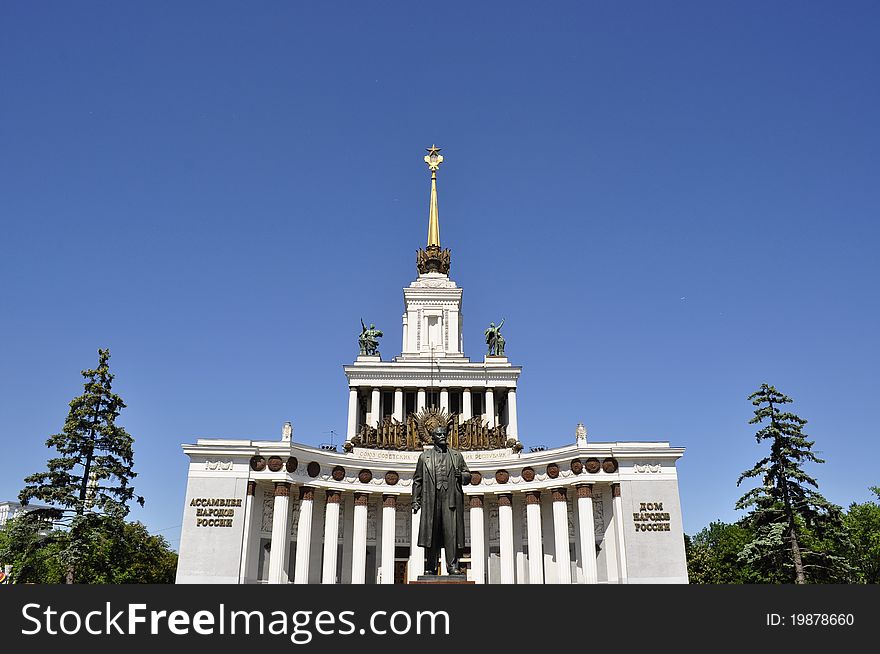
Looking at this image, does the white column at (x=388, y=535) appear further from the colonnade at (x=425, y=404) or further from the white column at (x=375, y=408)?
the white column at (x=375, y=408)

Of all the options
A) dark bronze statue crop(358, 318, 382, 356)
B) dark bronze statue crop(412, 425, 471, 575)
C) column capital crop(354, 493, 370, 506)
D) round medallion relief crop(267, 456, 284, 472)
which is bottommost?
dark bronze statue crop(412, 425, 471, 575)

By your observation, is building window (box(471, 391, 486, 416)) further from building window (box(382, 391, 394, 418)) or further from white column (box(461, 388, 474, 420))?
building window (box(382, 391, 394, 418))

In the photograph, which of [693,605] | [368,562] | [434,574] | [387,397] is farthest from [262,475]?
[693,605]

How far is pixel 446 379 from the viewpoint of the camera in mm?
58719

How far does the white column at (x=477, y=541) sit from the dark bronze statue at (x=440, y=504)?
2928 centimetres

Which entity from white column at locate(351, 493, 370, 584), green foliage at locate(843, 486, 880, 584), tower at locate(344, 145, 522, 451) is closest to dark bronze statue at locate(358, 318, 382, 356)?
tower at locate(344, 145, 522, 451)

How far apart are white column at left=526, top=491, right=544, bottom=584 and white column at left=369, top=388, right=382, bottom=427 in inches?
635

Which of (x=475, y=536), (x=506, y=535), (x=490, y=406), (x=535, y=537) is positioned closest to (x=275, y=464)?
(x=475, y=536)

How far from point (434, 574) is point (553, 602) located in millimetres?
5853

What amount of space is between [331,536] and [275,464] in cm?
588

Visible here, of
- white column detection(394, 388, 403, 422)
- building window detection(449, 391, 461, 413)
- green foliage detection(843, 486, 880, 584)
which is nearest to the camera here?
green foliage detection(843, 486, 880, 584)

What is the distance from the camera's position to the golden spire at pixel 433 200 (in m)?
72.7

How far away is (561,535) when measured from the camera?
4378 cm

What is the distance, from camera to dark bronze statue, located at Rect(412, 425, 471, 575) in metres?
16.9
